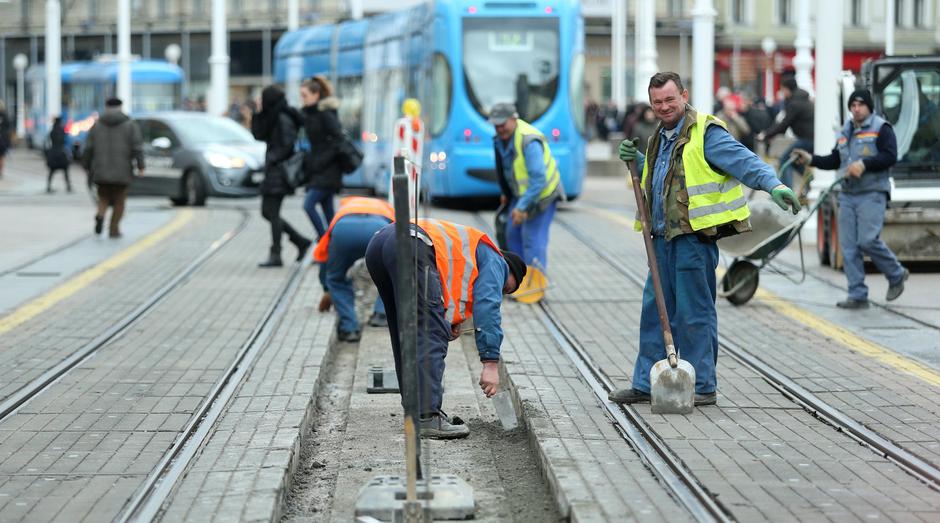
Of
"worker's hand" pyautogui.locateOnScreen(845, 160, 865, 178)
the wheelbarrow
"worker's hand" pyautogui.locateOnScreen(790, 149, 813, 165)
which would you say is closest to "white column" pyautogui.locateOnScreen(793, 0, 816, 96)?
the wheelbarrow

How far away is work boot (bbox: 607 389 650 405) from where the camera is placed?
8.32 metres

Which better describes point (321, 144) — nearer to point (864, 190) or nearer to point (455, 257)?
point (864, 190)

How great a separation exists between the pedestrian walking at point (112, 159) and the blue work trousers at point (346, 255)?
24.9ft

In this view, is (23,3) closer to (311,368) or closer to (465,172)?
(465,172)

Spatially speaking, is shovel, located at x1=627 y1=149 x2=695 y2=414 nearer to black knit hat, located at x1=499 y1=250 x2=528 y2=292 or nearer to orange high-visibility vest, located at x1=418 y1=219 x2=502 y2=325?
black knit hat, located at x1=499 y1=250 x2=528 y2=292

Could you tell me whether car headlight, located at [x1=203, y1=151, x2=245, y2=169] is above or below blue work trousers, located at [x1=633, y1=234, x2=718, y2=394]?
above

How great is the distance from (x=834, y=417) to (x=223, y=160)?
19201 mm

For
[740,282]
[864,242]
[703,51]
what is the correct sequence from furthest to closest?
1. [703,51]
2. [740,282]
3. [864,242]

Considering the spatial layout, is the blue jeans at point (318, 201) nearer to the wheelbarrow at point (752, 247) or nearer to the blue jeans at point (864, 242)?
the wheelbarrow at point (752, 247)

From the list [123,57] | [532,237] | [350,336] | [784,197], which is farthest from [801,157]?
[123,57]

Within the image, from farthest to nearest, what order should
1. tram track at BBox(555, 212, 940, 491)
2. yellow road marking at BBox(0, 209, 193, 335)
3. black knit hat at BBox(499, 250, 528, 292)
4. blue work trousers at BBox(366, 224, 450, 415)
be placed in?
yellow road marking at BBox(0, 209, 193, 335)
black knit hat at BBox(499, 250, 528, 292)
blue work trousers at BBox(366, 224, 450, 415)
tram track at BBox(555, 212, 940, 491)

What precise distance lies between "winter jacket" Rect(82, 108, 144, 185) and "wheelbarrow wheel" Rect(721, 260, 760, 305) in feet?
26.4

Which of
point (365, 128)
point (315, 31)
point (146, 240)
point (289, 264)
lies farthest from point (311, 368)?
point (315, 31)

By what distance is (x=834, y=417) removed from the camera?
26.0 feet
